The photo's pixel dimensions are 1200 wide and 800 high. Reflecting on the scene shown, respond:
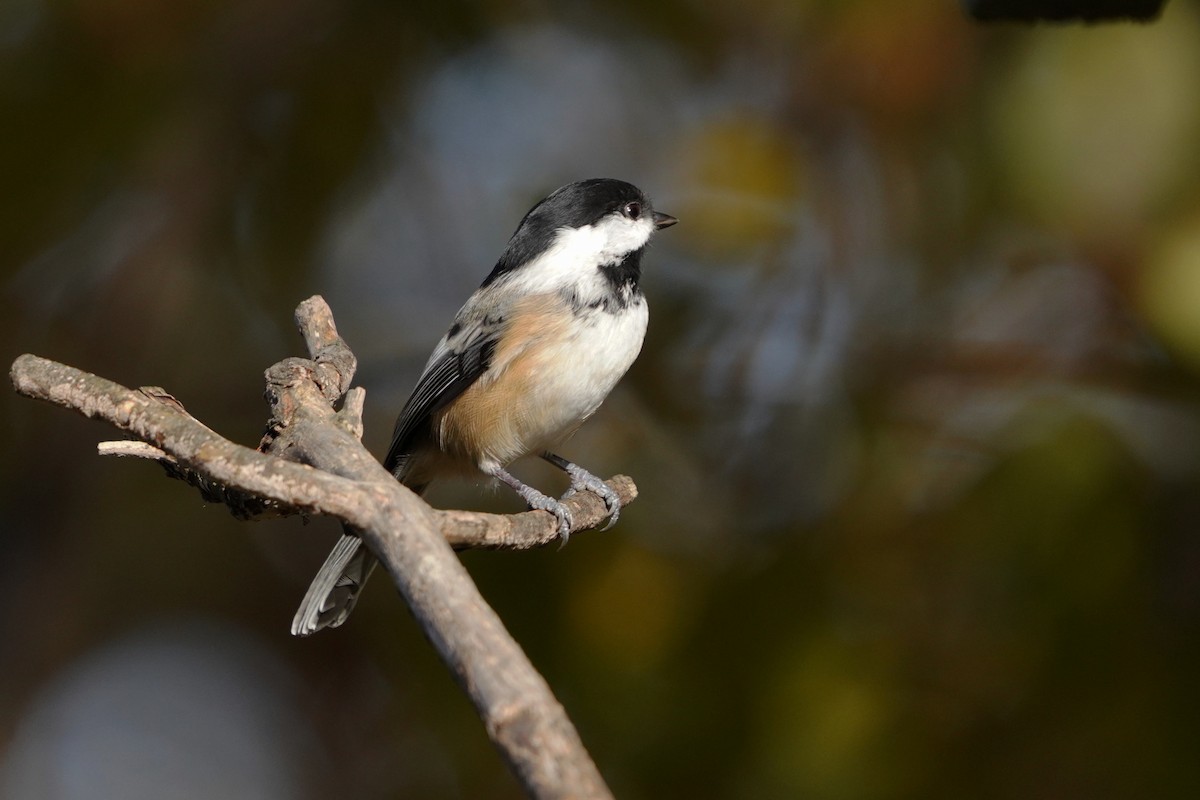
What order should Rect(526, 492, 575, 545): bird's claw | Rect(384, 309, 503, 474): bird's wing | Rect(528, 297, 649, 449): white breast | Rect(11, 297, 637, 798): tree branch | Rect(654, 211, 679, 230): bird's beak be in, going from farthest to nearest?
Rect(654, 211, 679, 230): bird's beak < Rect(384, 309, 503, 474): bird's wing < Rect(528, 297, 649, 449): white breast < Rect(526, 492, 575, 545): bird's claw < Rect(11, 297, 637, 798): tree branch

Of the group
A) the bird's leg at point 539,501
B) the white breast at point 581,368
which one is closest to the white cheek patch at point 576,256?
the white breast at point 581,368

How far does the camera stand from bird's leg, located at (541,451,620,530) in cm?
273

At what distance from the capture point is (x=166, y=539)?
392 centimetres

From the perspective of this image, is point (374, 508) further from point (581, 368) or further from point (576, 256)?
point (576, 256)

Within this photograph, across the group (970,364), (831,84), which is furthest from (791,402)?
(831,84)

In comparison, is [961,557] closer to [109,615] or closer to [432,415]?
[432,415]

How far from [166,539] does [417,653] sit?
59.9 inches

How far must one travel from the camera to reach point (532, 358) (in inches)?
107

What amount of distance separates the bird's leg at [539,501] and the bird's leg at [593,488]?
97 millimetres

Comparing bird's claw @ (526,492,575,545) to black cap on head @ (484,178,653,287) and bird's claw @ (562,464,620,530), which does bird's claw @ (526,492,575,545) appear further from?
black cap on head @ (484,178,653,287)

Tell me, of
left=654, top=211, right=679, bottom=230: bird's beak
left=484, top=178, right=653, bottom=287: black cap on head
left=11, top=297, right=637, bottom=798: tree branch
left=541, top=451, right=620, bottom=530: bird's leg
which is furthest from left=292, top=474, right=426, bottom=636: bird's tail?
left=654, top=211, right=679, bottom=230: bird's beak

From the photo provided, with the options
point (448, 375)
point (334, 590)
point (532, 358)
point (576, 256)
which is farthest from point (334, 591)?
point (576, 256)

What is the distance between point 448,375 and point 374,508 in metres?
1.51

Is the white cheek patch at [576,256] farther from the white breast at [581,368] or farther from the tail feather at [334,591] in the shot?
the tail feather at [334,591]
